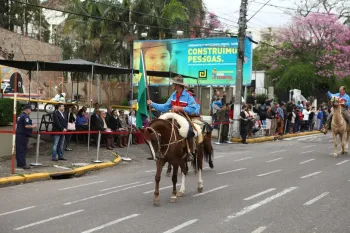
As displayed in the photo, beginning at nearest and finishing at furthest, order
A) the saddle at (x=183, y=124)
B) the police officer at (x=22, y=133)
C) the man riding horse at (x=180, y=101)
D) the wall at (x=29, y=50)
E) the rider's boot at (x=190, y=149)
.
A: the saddle at (x=183, y=124), the rider's boot at (x=190, y=149), the man riding horse at (x=180, y=101), the police officer at (x=22, y=133), the wall at (x=29, y=50)

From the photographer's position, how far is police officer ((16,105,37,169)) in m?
12.9

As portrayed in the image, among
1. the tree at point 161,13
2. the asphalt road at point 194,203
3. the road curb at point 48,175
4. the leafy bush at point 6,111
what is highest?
the tree at point 161,13

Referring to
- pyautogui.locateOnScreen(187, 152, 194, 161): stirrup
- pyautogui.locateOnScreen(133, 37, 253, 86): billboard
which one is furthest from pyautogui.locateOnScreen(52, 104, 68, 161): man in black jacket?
pyautogui.locateOnScreen(133, 37, 253, 86): billboard

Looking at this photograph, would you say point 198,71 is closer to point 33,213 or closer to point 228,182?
point 228,182

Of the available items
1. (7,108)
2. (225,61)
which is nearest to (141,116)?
(7,108)

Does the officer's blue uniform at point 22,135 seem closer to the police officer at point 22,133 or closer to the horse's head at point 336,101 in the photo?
the police officer at point 22,133

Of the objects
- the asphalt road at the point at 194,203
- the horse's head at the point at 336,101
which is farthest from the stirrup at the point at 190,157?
the horse's head at the point at 336,101

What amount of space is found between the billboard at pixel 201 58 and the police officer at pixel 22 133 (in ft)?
64.0

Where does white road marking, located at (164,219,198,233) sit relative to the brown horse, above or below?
below

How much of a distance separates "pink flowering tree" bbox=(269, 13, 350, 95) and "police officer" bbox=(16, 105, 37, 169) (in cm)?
3341

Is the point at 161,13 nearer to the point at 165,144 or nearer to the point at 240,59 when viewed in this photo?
the point at 240,59

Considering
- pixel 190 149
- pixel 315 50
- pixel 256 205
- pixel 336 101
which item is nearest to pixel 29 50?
pixel 315 50

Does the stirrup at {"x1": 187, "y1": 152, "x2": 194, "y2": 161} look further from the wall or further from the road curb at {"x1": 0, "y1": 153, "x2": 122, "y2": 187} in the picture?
the wall

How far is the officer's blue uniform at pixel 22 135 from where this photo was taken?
42.4ft
